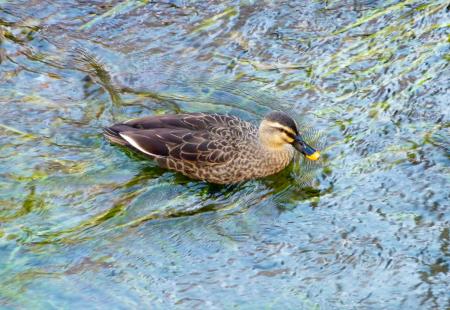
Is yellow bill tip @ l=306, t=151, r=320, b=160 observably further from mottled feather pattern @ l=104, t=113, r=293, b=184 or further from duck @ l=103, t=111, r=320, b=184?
mottled feather pattern @ l=104, t=113, r=293, b=184

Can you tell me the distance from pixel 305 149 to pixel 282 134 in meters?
0.27

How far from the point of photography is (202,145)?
8.66 meters

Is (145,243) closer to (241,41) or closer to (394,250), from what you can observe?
(394,250)

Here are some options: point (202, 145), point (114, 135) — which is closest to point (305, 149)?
Result: point (202, 145)

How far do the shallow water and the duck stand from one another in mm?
133

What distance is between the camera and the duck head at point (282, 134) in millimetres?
8555

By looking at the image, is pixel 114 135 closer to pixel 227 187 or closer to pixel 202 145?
pixel 202 145

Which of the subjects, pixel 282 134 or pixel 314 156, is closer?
pixel 314 156

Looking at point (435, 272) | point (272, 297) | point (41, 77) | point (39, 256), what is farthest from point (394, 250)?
point (41, 77)

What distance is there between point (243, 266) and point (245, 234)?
0.41 metres

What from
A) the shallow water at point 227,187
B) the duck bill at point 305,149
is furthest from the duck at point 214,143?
the shallow water at point 227,187

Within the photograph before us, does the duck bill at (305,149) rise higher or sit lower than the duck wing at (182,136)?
higher

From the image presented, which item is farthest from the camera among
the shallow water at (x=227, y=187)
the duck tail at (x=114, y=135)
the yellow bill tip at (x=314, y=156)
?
the duck tail at (x=114, y=135)

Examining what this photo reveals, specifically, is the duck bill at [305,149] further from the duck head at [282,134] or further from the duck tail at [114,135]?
the duck tail at [114,135]
